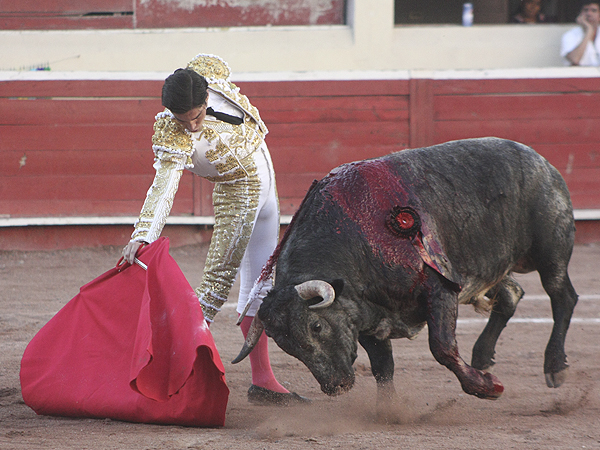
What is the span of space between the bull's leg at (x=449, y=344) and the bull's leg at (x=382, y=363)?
34cm

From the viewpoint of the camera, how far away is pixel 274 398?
2707 mm

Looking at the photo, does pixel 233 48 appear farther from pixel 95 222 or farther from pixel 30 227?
pixel 30 227

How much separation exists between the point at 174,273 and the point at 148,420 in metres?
0.50

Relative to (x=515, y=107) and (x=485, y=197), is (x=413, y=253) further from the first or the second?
(x=515, y=107)

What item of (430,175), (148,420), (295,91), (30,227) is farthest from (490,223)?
(30,227)

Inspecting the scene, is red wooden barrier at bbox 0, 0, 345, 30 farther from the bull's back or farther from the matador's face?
the matador's face

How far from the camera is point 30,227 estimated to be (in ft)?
20.3

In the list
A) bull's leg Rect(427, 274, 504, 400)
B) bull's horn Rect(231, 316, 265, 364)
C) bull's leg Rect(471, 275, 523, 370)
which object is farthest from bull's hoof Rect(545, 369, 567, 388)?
bull's horn Rect(231, 316, 265, 364)

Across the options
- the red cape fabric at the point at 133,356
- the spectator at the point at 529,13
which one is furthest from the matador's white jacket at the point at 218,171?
the spectator at the point at 529,13

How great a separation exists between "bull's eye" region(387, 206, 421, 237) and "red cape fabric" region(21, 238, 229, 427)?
71 cm

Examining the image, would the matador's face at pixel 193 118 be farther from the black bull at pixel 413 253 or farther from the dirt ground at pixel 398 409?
the dirt ground at pixel 398 409

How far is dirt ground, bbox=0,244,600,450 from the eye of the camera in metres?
2.12

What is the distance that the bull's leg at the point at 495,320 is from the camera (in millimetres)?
3004

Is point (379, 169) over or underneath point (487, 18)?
underneath
